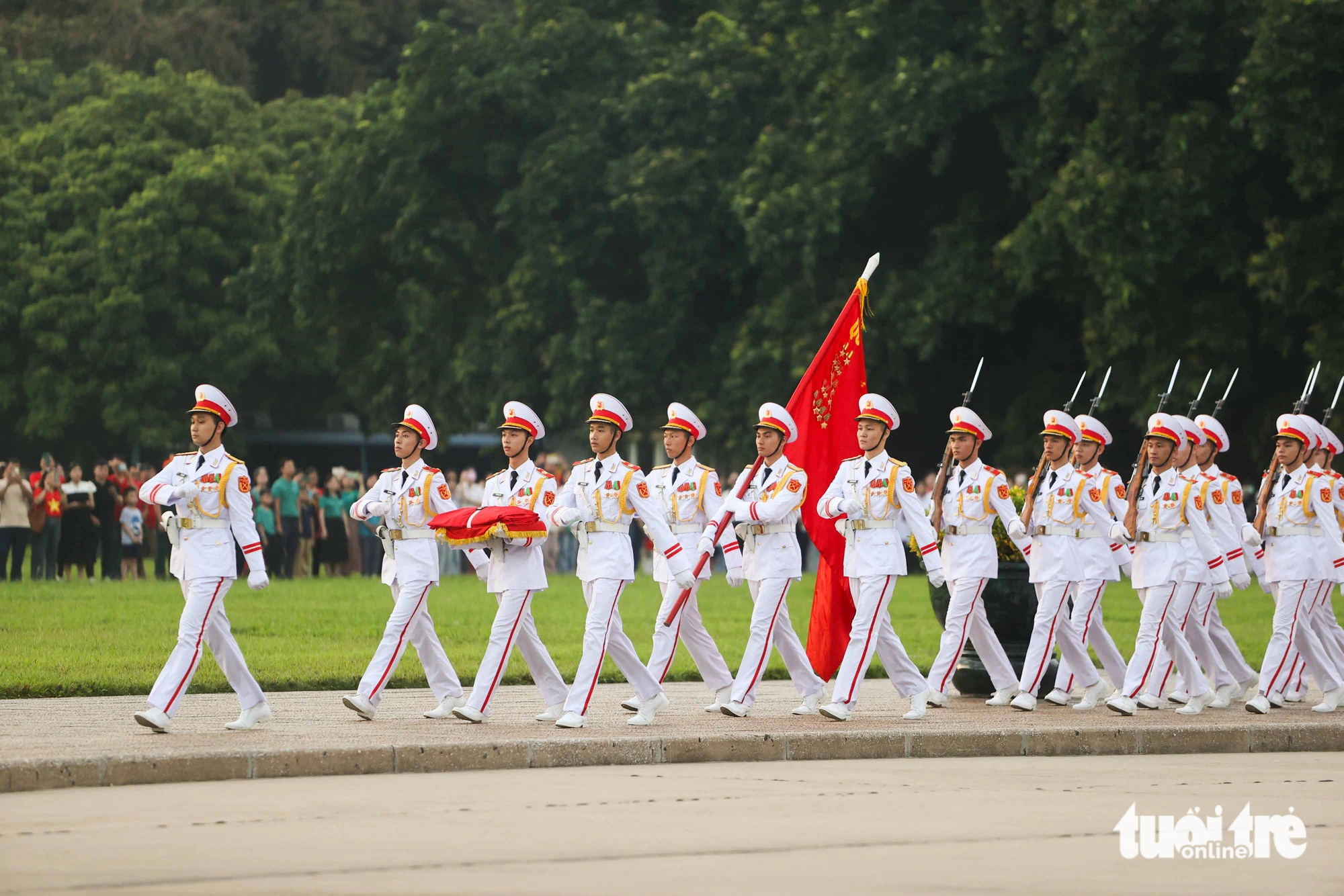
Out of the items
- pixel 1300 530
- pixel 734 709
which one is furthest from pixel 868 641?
pixel 1300 530

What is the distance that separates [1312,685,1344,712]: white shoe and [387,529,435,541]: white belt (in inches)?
251

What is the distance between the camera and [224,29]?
5716 centimetres

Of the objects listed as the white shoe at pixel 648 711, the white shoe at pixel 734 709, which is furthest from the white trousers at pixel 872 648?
the white shoe at pixel 648 711

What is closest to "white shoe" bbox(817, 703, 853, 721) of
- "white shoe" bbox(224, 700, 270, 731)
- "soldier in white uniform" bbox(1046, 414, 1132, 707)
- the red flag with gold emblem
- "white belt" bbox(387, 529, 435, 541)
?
the red flag with gold emblem

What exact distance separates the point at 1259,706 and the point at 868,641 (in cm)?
293

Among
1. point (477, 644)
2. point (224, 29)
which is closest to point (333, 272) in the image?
point (224, 29)

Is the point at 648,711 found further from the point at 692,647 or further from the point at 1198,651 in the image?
the point at 1198,651

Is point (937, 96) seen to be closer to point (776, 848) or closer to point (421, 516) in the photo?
point (421, 516)

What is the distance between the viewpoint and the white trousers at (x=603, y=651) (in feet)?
43.4

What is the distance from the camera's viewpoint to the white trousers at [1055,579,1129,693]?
1506 cm

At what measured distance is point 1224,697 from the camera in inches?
608

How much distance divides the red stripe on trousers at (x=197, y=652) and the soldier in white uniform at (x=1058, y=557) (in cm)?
546

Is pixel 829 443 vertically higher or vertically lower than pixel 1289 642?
higher

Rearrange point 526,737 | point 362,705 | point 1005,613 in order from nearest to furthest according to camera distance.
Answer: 1. point 526,737
2. point 362,705
3. point 1005,613
